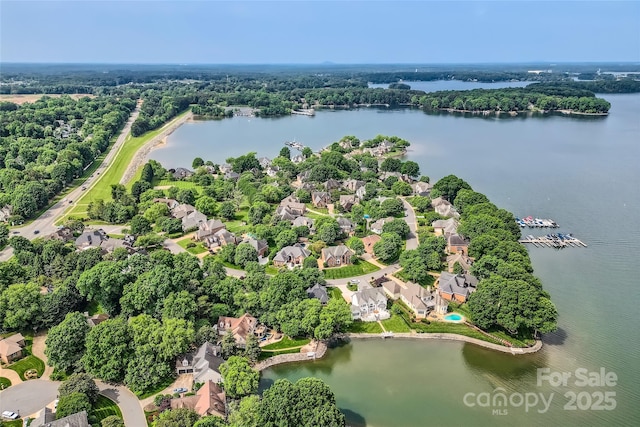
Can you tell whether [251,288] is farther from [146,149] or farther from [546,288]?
[146,149]

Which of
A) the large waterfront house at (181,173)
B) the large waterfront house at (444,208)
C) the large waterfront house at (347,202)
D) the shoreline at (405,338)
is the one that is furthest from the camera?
the large waterfront house at (181,173)

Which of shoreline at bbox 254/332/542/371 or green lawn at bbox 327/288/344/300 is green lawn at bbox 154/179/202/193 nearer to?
green lawn at bbox 327/288/344/300

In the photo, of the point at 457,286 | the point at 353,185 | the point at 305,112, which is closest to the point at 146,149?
the point at 353,185

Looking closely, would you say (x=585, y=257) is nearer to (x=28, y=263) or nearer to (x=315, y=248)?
(x=315, y=248)

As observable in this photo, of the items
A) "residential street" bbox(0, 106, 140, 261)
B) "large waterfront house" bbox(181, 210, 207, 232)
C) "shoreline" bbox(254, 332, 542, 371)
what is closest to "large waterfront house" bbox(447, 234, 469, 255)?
"shoreline" bbox(254, 332, 542, 371)

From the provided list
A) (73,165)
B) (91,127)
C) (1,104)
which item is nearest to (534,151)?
(73,165)

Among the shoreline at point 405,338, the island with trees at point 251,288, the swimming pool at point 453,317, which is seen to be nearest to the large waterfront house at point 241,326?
the island with trees at point 251,288

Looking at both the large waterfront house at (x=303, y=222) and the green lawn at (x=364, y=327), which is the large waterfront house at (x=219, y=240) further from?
the green lawn at (x=364, y=327)
